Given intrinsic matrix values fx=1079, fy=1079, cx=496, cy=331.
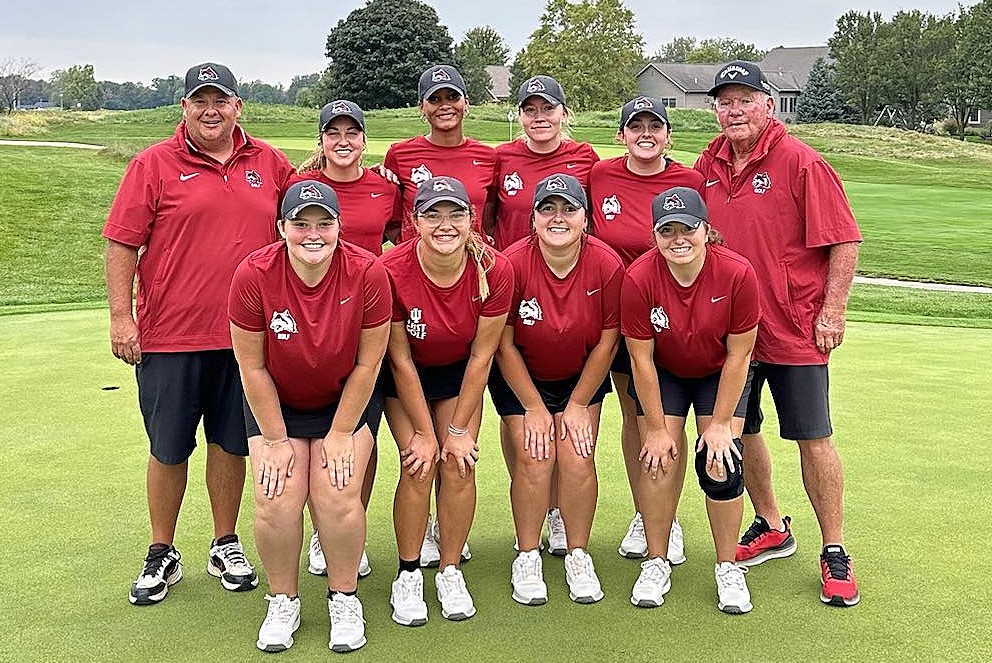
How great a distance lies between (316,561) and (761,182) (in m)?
2.35

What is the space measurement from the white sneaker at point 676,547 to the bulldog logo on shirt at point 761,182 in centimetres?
141

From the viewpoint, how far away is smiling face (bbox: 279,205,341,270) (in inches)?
143

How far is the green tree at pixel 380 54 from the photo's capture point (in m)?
54.2

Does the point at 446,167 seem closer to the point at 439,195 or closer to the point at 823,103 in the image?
the point at 439,195

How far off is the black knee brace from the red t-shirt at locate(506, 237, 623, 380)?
614 millimetres

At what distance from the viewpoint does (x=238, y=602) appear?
13.1 ft

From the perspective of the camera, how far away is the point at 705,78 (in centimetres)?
8644

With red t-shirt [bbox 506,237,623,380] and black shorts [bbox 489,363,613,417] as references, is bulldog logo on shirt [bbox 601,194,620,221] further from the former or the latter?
black shorts [bbox 489,363,613,417]

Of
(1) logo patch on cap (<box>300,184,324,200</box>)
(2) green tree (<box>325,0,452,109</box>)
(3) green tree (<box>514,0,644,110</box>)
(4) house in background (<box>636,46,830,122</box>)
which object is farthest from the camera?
(4) house in background (<box>636,46,830,122</box>)

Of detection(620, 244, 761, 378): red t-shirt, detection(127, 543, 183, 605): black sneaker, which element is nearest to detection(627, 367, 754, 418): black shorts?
detection(620, 244, 761, 378): red t-shirt

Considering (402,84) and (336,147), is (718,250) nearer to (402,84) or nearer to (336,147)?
(336,147)

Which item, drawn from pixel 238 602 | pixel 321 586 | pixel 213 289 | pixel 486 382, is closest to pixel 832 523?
pixel 486 382

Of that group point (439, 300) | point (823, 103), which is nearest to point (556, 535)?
point (439, 300)

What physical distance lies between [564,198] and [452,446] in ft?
3.37
